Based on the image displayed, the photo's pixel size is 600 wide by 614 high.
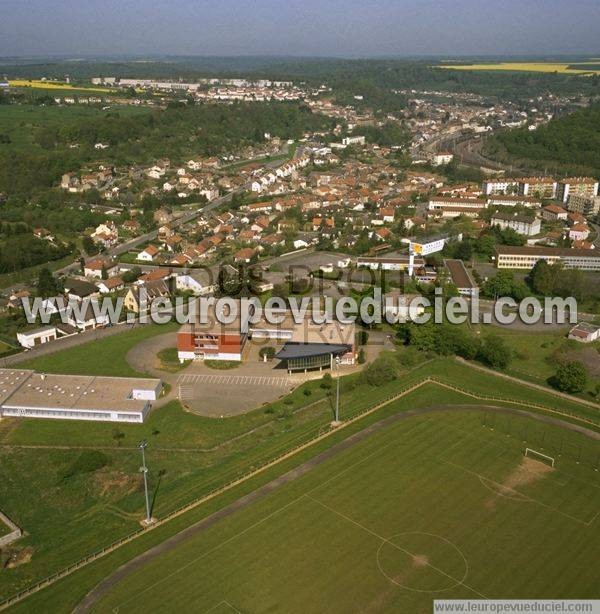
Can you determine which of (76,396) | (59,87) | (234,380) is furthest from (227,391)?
(59,87)

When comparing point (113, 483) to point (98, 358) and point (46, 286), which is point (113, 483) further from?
point (46, 286)

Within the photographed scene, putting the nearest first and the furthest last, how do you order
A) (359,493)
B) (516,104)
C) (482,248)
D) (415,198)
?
1. (359,493)
2. (482,248)
3. (415,198)
4. (516,104)

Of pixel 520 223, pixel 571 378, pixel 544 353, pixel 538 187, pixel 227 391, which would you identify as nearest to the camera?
pixel 571 378

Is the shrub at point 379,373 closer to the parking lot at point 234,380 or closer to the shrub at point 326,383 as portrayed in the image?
the shrub at point 326,383

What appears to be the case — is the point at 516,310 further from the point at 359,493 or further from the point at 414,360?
the point at 359,493

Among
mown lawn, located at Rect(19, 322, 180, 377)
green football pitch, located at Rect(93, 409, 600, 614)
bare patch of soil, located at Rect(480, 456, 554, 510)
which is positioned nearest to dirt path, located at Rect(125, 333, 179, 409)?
mown lawn, located at Rect(19, 322, 180, 377)

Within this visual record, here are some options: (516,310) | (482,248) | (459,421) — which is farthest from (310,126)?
(459,421)
